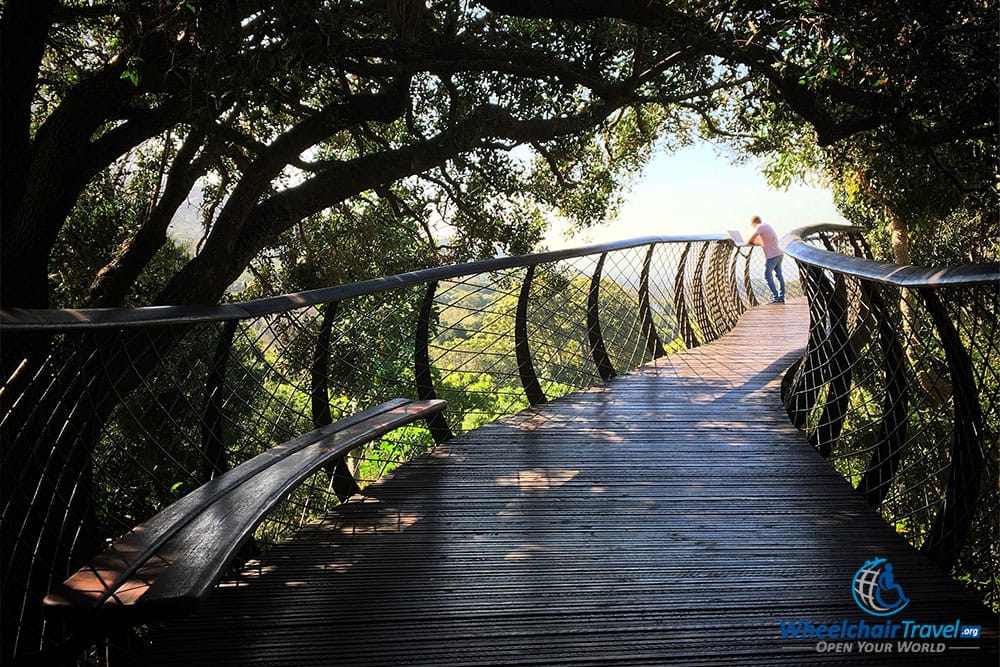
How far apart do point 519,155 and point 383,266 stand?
2405mm

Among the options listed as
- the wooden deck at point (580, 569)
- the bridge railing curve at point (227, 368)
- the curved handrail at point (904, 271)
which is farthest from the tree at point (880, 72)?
the wooden deck at point (580, 569)

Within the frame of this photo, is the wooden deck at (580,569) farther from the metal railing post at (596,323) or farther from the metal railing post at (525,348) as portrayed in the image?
the metal railing post at (596,323)

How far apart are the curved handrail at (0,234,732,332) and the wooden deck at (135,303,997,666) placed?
824mm

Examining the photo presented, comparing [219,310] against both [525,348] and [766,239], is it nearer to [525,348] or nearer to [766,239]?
[525,348]

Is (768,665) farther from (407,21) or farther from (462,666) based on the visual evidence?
(407,21)

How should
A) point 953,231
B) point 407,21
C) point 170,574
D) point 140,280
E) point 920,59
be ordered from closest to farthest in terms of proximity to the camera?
point 170,574
point 407,21
point 920,59
point 140,280
point 953,231

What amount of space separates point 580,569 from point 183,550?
1.25 metres

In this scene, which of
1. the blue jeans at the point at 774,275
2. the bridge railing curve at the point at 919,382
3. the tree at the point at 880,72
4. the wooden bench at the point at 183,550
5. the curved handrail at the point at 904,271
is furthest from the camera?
the blue jeans at the point at 774,275

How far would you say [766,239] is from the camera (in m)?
11.4

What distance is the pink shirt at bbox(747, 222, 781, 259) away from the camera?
1134 centimetres

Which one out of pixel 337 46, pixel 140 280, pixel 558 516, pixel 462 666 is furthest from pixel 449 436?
pixel 140 280

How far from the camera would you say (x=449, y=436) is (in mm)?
4438

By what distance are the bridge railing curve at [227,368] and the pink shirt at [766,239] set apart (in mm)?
738

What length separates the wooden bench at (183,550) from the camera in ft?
5.16
